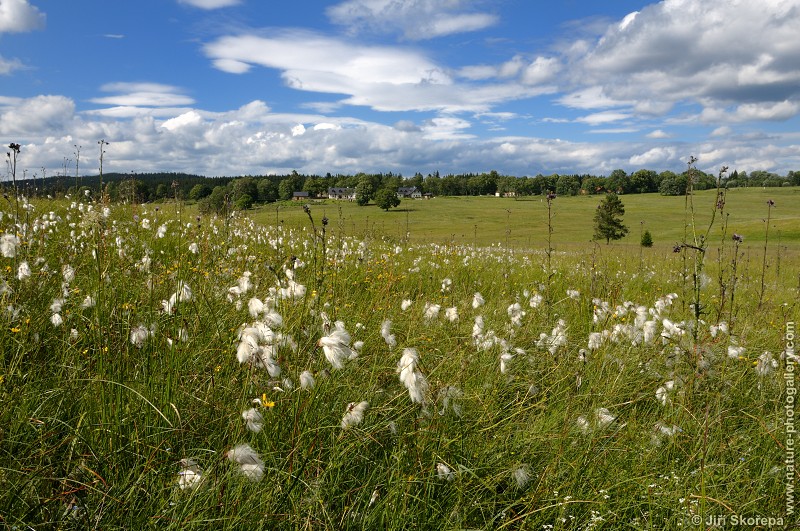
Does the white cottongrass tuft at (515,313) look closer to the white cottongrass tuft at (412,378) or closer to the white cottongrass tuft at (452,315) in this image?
the white cottongrass tuft at (452,315)

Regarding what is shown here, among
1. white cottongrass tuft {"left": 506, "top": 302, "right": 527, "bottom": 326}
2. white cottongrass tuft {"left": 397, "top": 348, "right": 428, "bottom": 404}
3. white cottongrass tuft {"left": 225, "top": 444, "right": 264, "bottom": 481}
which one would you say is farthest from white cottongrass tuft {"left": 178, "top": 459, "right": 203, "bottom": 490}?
white cottongrass tuft {"left": 506, "top": 302, "right": 527, "bottom": 326}

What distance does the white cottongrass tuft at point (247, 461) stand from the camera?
6.64 feet

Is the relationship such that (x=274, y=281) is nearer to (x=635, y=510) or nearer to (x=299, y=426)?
(x=299, y=426)

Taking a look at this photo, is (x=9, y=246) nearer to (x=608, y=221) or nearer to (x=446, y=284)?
(x=446, y=284)

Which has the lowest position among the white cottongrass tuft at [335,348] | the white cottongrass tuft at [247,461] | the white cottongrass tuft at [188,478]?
the white cottongrass tuft at [188,478]

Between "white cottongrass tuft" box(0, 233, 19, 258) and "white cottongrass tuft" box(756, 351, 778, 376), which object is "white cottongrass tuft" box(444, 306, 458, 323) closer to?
"white cottongrass tuft" box(756, 351, 778, 376)

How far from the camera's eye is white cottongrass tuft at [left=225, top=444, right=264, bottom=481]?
6.64 feet

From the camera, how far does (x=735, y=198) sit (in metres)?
99.3

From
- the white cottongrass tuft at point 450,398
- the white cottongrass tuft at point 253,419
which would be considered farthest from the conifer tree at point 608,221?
the white cottongrass tuft at point 253,419

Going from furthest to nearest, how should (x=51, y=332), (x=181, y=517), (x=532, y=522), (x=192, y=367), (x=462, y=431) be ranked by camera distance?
1. (x=51, y=332)
2. (x=192, y=367)
3. (x=462, y=431)
4. (x=532, y=522)
5. (x=181, y=517)

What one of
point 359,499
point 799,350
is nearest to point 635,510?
point 359,499

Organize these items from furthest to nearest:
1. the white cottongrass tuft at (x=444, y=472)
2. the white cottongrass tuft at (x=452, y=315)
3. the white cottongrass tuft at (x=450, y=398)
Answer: the white cottongrass tuft at (x=452, y=315) < the white cottongrass tuft at (x=450, y=398) < the white cottongrass tuft at (x=444, y=472)

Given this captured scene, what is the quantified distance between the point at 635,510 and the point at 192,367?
8.95 feet

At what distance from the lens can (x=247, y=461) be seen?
2061 millimetres
